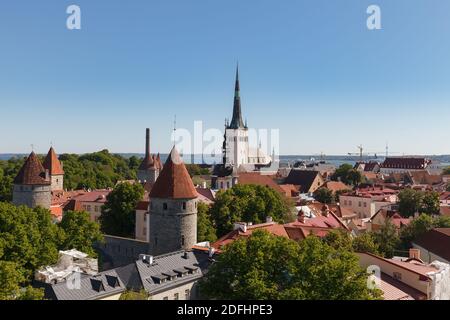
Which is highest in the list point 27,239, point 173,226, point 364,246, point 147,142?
point 147,142

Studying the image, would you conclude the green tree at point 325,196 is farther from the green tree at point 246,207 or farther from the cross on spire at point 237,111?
the cross on spire at point 237,111

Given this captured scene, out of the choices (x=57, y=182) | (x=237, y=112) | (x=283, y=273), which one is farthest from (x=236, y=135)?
(x=283, y=273)

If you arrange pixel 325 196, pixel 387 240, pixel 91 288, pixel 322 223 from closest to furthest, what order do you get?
pixel 91 288 < pixel 387 240 < pixel 322 223 < pixel 325 196

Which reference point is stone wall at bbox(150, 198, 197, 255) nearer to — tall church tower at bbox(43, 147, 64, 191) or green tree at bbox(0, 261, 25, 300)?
green tree at bbox(0, 261, 25, 300)

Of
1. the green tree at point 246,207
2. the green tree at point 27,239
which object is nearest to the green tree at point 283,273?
the green tree at point 27,239

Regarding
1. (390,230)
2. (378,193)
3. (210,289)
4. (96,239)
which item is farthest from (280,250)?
(378,193)

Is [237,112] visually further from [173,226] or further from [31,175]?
[173,226]

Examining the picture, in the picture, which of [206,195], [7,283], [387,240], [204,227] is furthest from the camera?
[206,195]
